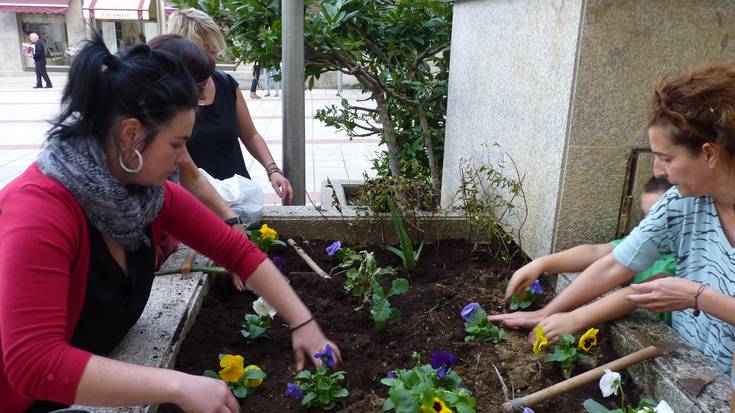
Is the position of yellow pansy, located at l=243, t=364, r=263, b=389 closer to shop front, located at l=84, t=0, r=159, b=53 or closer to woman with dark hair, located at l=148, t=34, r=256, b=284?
woman with dark hair, located at l=148, t=34, r=256, b=284

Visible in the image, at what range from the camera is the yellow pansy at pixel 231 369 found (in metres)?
1.79

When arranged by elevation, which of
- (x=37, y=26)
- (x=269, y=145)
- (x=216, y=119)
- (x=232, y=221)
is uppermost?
(x=37, y=26)

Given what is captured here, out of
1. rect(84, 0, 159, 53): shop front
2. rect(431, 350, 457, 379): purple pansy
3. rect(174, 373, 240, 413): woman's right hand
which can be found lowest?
rect(431, 350, 457, 379): purple pansy

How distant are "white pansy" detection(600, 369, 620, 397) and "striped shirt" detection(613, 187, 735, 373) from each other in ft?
1.36

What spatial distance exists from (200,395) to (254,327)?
2.89ft

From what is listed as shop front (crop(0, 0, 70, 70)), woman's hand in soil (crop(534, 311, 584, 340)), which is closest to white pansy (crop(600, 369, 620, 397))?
woman's hand in soil (crop(534, 311, 584, 340))

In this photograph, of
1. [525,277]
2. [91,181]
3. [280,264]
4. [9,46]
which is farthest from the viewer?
[9,46]

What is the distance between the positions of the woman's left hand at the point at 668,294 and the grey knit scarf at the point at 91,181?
1425 millimetres

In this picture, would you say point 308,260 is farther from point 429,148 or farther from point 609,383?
point 429,148

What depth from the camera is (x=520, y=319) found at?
223 centimetres

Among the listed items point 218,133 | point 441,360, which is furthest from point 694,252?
point 218,133

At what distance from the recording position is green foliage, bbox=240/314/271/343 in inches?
86.0

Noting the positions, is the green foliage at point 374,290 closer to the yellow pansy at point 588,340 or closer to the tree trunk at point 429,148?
the yellow pansy at point 588,340

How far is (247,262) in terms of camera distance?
Answer: 1.85 metres
